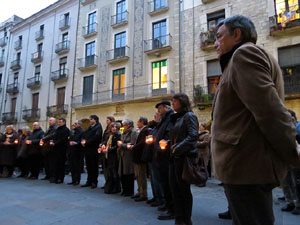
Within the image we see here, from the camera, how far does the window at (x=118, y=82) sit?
17719mm

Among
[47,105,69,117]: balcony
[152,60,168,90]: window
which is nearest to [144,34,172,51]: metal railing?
[152,60,168,90]: window

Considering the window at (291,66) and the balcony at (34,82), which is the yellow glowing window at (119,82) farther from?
the window at (291,66)

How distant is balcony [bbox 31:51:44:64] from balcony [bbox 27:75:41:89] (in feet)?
5.51

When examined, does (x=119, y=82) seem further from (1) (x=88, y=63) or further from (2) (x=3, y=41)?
(2) (x=3, y=41)

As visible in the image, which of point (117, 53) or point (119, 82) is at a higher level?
point (117, 53)

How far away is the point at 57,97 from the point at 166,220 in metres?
20.3

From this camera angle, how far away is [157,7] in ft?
56.0

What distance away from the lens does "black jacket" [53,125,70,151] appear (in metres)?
7.10

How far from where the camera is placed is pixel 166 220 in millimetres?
3463

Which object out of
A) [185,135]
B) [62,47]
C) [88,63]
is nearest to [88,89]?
[88,63]

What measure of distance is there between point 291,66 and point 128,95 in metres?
10.4

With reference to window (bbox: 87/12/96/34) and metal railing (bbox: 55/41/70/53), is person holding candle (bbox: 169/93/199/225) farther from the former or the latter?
metal railing (bbox: 55/41/70/53)

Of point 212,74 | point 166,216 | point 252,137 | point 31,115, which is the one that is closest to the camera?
point 252,137

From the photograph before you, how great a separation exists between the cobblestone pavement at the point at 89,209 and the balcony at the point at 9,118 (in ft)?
71.1
